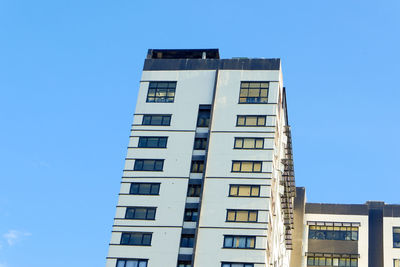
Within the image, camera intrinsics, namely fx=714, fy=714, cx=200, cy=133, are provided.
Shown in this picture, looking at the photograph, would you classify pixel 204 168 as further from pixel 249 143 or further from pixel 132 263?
pixel 132 263

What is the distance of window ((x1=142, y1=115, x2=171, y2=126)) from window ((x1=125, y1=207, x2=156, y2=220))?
11.8 meters

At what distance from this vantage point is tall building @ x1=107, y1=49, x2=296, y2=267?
83250mm

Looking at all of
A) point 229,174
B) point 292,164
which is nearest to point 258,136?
point 229,174

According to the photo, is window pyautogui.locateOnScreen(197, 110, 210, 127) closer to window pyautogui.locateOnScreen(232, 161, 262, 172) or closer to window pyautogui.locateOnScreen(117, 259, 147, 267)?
window pyautogui.locateOnScreen(232, 161, 262, 172)

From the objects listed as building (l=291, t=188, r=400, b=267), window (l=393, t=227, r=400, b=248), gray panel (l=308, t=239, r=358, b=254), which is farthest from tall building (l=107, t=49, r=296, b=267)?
window (l=393, t=227, r=400, b=248)

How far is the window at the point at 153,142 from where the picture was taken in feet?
296

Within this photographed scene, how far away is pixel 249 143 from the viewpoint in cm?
8894

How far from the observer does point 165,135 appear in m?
90.6

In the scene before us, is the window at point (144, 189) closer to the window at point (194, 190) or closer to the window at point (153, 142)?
the window at point (194, 190)

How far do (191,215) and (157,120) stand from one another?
46.4 ft

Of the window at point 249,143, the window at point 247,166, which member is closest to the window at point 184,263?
the window at point 247,166

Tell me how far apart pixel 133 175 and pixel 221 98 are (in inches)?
593

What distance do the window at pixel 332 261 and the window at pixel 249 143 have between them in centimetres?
3341

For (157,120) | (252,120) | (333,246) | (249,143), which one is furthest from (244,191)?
(333,246)
